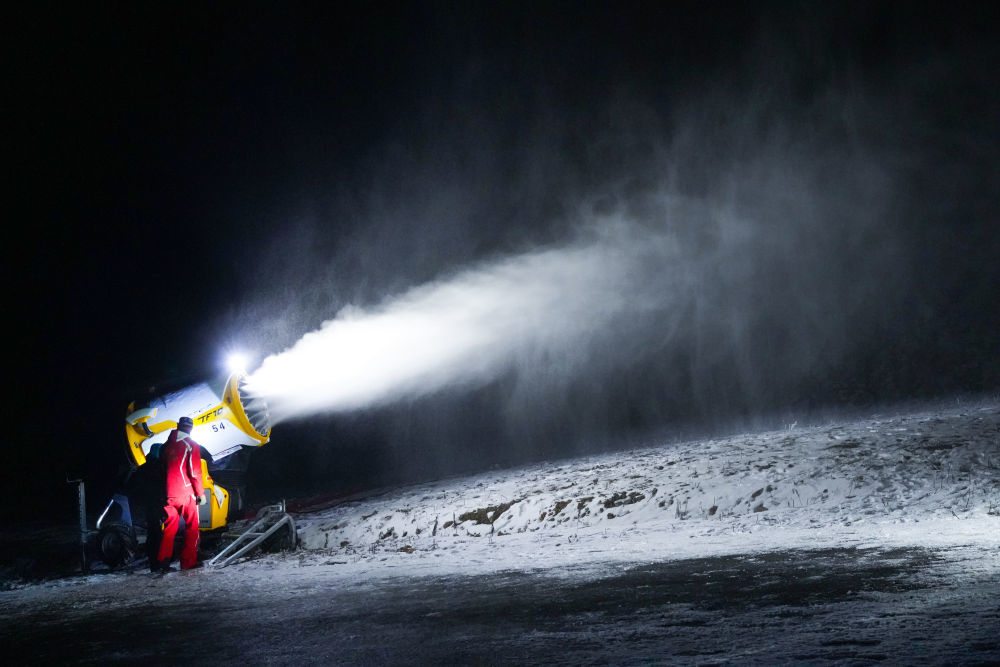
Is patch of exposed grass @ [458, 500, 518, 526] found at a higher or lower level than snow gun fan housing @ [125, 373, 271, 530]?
lower

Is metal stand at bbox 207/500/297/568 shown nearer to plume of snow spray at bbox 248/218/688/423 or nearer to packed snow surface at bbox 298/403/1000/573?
packed snow surface at bbox 298/403/1000/573

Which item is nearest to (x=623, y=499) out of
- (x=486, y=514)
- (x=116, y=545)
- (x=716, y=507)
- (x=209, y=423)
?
(x=716, y=507)

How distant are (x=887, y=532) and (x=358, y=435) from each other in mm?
31614

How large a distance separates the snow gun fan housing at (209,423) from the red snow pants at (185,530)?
0.50 meters

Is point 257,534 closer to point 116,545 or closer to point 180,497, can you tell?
point 180,497

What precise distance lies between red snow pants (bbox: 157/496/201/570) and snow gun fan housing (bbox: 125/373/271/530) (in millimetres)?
498

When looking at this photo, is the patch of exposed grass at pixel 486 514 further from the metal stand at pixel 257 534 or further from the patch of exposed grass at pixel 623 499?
the metal stand at pixel 257 534

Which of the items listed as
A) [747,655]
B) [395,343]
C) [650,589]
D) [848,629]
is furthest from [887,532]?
[395,343]

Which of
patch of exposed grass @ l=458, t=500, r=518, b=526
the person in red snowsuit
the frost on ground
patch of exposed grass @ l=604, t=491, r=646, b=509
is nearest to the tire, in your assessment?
the frost on ground

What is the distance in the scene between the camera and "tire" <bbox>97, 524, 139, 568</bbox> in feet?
36.4

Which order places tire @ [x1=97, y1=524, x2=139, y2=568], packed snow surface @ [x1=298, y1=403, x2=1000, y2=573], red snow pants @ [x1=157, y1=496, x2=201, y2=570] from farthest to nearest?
1. tire @ [x1=97, y1=524, x2=139, y2=568]
2. red snow pants @ [x1=157, y1=496, x2=201, y2=570]
3. packed snow surface @ [x1=298, y1=403, x2=1000, y2=573]

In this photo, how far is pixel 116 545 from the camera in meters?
11.2

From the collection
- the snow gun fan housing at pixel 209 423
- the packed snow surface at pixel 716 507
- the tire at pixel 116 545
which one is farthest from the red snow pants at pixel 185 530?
the packed snow surface at pixel 716 507

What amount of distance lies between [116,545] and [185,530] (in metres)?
1.76
